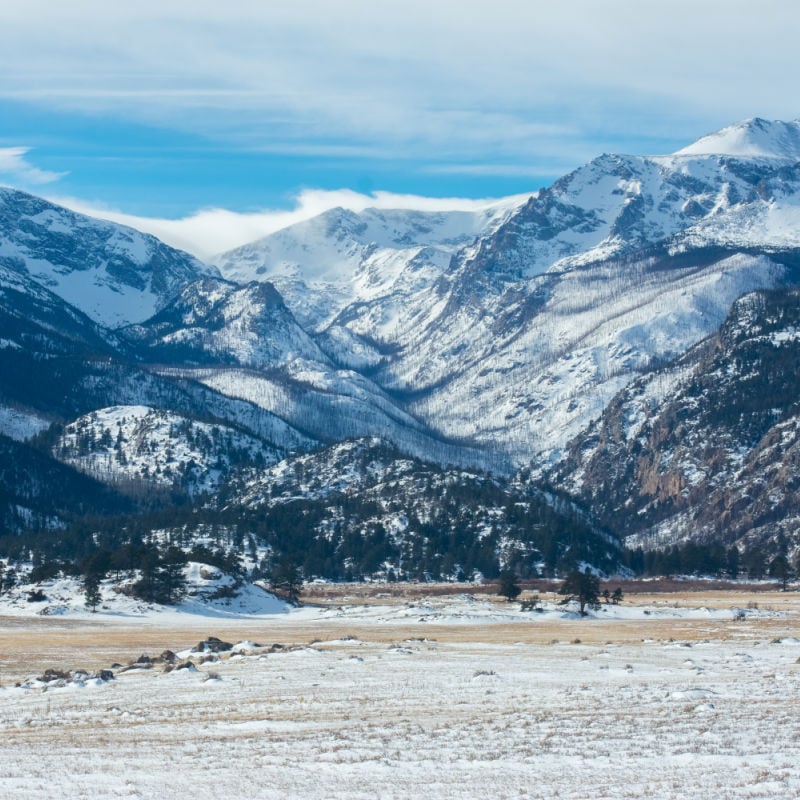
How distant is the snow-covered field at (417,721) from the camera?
3594cm

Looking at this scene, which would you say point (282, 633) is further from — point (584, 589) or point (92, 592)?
point (584, 589)

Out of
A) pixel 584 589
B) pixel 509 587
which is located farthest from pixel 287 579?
pixel 584 589

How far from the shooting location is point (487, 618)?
119m

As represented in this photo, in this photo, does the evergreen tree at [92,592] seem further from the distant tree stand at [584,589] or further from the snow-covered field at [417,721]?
the distant tree stand at [584,589]

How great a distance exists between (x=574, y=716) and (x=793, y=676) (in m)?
16.2

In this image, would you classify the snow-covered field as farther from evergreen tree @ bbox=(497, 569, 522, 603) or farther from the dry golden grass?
evergreen tree @ bbox=(497, 569, 522, 603)

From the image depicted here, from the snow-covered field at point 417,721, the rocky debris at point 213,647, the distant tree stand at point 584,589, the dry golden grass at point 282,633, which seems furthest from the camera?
the distant tree stand at point 584,589

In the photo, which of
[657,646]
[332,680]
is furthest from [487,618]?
[332,680]

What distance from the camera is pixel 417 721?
4662cm

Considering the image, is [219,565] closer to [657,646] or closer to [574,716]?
[657,646]

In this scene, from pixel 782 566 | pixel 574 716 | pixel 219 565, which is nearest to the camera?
pixel 574 716

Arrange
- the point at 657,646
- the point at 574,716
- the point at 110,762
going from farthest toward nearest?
the point at 657,646, the point at 574,716, the point at 110,762

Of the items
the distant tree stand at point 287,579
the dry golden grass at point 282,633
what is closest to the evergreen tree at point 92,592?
the dry golden grass at point 282,633

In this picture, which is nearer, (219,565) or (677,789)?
(677,789)
